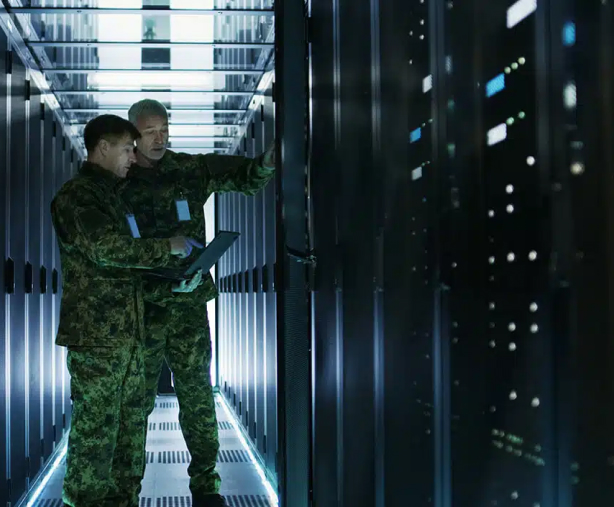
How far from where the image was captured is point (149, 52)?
570 cm

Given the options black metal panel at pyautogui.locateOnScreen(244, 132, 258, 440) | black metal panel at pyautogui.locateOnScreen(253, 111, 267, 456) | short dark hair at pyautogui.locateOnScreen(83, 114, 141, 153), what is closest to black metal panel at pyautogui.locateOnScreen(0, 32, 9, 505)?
short dark hair at pyautogui.locateOnScreen(83, 114, 141, 153)

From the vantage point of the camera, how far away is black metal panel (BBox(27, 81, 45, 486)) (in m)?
4.97

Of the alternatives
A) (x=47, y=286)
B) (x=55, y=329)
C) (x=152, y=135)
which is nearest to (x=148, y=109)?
(x=152, y=135)

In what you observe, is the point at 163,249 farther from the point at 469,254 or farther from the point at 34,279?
the point at 469,254

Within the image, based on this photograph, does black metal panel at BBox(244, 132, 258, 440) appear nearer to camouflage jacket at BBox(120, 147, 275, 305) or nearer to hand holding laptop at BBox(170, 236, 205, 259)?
camouflage jacket at BBox(120, 147, 275, 305)

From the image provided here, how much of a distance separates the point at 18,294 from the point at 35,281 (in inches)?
28.4

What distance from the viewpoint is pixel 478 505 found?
1628 millimetres

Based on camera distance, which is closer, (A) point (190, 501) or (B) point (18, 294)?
(B) point (18, 294)

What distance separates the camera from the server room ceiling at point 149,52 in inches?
182

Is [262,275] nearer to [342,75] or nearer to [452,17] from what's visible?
[342,75]

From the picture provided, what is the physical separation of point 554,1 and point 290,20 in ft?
6.92

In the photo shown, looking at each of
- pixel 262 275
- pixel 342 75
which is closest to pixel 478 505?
pixel 342 75

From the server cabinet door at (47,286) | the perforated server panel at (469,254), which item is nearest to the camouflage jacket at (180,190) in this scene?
the perforated server panel at (469,254)

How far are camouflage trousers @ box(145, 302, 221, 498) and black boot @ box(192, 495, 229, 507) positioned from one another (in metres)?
0.02
